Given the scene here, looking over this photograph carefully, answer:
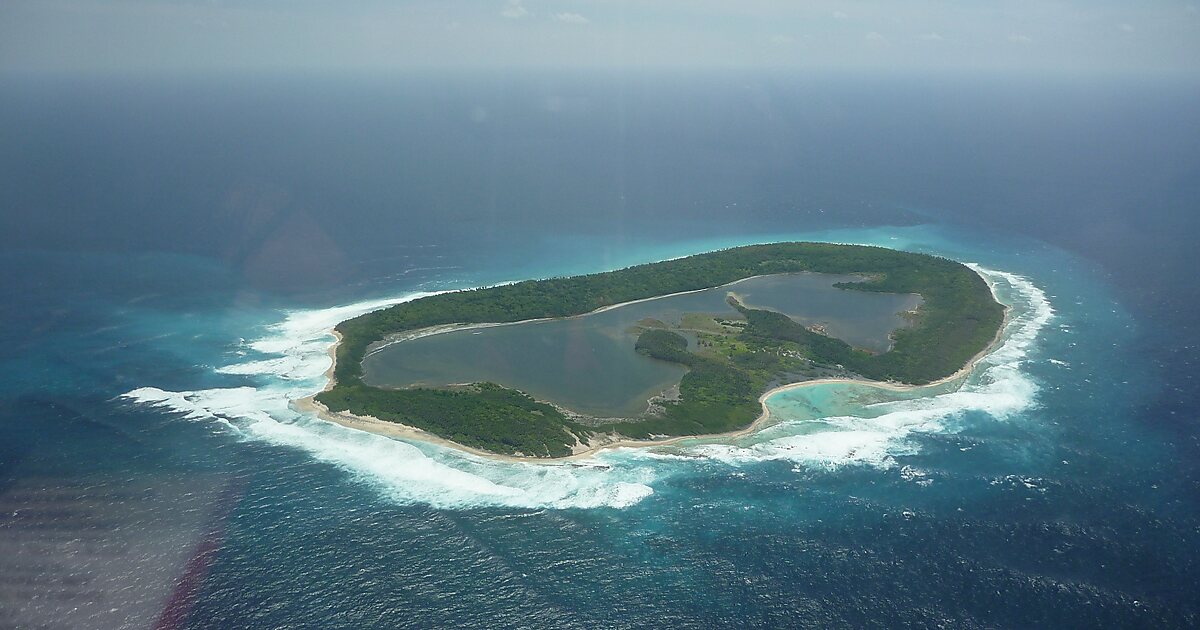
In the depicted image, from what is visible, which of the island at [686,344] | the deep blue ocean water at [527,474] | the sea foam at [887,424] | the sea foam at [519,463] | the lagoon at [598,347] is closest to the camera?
the deep blue ocean water at [527,474]

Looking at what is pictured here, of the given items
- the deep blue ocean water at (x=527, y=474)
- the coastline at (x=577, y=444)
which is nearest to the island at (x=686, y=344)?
the coastline at (x=577, y=444)

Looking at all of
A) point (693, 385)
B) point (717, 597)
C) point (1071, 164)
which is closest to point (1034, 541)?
point (717, 597)

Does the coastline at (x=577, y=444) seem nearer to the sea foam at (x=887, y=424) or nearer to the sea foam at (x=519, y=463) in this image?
the sea foam at (x=519, y=463)

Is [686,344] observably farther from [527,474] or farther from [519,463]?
[527,474]

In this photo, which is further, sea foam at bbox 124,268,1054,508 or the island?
the island

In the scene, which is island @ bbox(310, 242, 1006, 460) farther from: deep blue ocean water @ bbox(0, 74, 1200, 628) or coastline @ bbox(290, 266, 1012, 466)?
deep blue ocean water @ bbox(0, 74, 1200, 628)

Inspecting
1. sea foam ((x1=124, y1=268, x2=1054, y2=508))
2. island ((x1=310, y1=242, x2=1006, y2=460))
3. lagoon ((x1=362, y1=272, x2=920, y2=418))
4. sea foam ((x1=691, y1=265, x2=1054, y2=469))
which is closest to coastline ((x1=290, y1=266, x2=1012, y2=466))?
island ((x1=310, y1=242, x2=1006, y2=460))
